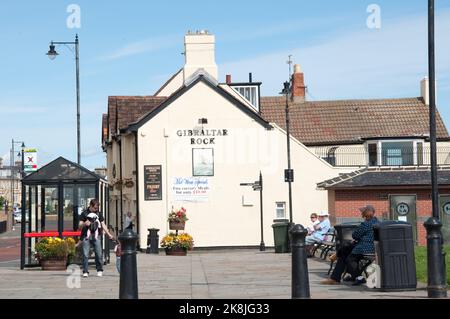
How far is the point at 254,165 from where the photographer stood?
4338cm

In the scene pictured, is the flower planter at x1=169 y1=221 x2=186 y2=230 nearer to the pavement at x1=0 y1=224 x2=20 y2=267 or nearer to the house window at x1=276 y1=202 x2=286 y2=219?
the house window at x1=276 y1=202 x2=286 y2=219

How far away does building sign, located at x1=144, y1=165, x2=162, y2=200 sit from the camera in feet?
139

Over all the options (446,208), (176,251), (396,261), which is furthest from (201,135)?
(396,261)

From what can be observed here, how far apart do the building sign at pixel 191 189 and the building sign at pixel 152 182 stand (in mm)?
758

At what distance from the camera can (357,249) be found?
16.0 metres

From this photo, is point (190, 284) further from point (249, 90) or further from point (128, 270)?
point (249, 90)

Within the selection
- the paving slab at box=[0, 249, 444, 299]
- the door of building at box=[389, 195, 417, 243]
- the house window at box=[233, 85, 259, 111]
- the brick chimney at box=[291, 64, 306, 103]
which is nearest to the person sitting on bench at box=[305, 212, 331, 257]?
the paving slab at box=[0, 249, 444, 299]

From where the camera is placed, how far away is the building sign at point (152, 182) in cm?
4231

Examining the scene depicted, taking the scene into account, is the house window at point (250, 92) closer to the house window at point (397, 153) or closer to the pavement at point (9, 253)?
the house window at point (397, 153)

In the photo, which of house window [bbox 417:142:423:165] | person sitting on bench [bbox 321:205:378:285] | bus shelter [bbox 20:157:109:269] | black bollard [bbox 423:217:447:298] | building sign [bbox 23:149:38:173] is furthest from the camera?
building sign [bbox 23:149:38:173]

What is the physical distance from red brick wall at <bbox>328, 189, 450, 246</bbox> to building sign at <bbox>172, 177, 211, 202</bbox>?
22.2ft

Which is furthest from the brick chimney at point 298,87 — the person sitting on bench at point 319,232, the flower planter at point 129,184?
the person sitting on bench at point 319,232
